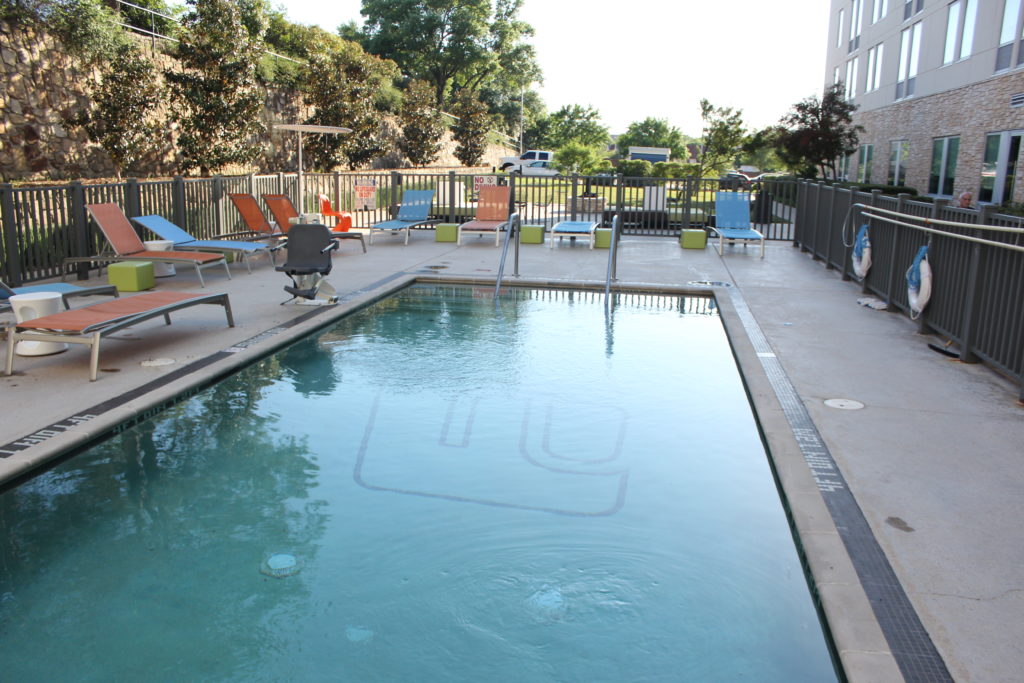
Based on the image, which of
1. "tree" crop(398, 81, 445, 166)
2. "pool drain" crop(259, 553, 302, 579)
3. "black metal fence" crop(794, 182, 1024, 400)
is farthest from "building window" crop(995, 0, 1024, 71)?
"pool drain" crop(259, 553, 302, 579)

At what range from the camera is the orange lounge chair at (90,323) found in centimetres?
605

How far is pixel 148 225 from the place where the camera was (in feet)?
35.9

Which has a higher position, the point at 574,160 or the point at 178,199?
the point at 574,160

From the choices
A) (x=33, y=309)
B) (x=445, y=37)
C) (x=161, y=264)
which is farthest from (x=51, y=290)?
(x=445, y=37)

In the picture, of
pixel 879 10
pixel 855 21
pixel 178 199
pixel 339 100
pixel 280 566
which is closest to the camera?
pixel 280 566

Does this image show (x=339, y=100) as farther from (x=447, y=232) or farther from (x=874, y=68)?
(x=874, y=68)

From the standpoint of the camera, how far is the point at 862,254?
10.5 metres

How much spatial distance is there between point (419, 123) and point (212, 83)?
1583 centimetres

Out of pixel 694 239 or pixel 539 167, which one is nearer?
pixel 694 239

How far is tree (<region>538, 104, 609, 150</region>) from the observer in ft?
235

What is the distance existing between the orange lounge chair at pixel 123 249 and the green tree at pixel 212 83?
7.61 m

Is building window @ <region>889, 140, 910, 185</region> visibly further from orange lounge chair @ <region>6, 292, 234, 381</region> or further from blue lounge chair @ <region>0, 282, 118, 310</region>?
blue lounge chair @ <region>0, 282, 118, 310</region>

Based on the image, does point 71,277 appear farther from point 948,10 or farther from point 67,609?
point 948,10

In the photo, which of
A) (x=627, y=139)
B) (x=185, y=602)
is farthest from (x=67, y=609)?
(x=627, y=139)
